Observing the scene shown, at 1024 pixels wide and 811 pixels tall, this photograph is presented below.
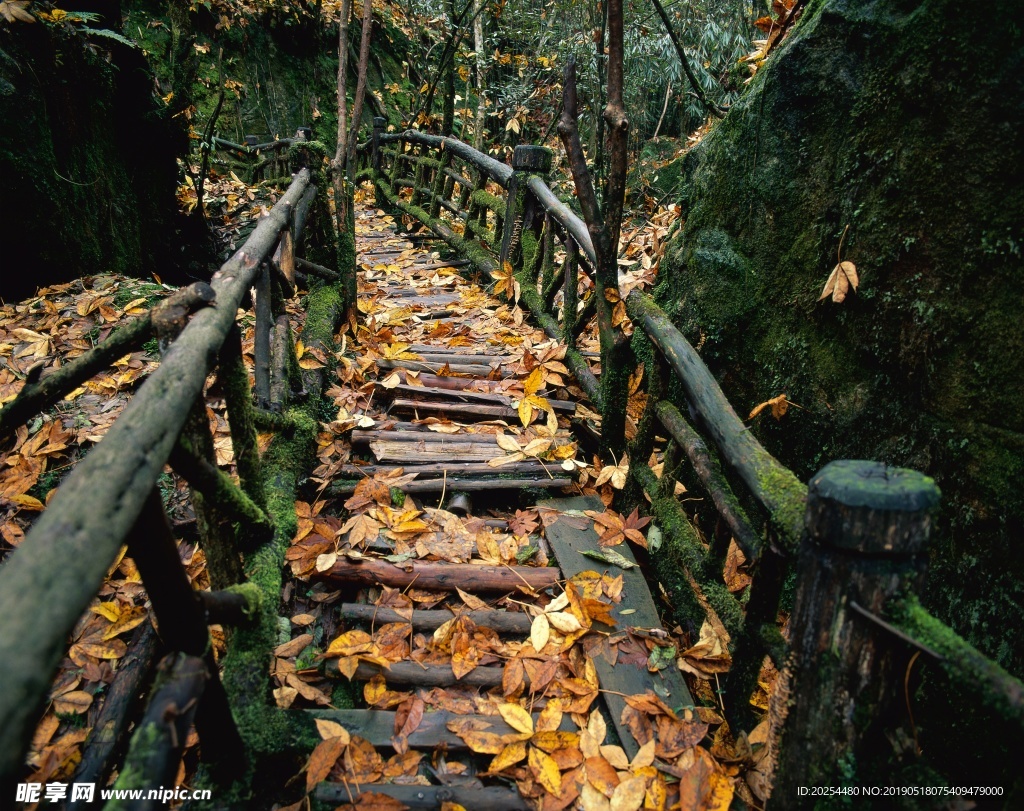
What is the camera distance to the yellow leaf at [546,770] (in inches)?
71.0

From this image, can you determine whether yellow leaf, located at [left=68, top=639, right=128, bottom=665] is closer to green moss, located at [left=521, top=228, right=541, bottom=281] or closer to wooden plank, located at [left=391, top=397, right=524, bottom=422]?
wooden plank, located at [left=391, top=397, right=524, bottom=422]

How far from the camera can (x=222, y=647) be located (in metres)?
2.23

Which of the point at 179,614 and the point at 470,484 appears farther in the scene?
the point at 470,484

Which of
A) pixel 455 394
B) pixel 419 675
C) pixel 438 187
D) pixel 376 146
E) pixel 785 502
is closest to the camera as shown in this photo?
pixel 785 502

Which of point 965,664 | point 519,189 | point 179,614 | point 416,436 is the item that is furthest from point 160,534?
point 519,189

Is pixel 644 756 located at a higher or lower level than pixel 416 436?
lower

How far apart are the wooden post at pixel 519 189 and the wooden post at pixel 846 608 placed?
418 centimetres

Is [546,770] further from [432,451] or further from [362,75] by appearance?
[362,75]

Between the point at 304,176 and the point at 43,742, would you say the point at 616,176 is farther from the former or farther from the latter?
the point at 43,742

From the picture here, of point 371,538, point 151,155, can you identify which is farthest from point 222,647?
point 151,155

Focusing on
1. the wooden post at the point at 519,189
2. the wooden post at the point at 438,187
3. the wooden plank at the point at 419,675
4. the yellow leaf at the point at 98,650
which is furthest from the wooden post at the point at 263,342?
the wooden post at the point at 438,187

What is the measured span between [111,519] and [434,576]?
1.65 meters

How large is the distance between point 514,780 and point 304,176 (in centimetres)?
391

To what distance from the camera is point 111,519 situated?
3.06ft
